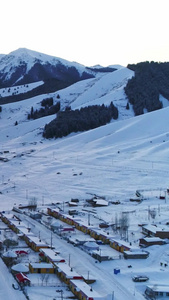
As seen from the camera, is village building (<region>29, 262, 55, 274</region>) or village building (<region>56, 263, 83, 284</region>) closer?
village building (<region>56, 263, 83, 284</region>)

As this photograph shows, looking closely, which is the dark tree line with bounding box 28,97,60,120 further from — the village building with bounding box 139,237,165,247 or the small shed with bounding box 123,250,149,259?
the small shed with bounding box 123,250,149,259

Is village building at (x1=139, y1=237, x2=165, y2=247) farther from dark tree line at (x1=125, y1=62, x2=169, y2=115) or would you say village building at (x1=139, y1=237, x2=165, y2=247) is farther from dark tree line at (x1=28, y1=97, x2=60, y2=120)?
dark tree line at (x1=28, y1=97, x2=60, y2=120)

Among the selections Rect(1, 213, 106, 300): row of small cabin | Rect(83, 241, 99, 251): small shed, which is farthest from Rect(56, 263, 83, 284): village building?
Rect(83, 241, 99, 251): small shed

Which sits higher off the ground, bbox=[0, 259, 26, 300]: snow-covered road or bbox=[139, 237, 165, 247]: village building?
bbox=[139, 237, 165, 247]: village building

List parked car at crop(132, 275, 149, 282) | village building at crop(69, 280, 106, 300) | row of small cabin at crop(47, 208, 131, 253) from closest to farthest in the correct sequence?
village building at crop(69, 280, 106, 300)
parked car at crop(132, 275, 149, 282)
row of small cabin at crop(47, 208, 131, 253)

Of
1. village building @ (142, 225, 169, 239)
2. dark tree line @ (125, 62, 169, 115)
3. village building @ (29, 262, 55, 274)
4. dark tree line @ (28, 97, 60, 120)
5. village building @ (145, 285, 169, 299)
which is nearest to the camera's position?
village building @ (145, 285, 169, 299)

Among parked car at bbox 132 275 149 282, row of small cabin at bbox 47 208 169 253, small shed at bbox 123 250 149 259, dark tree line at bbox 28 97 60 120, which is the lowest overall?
parked car at bbox 132 275 149 282

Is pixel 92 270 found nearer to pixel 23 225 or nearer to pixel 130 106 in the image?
pixel 23 225

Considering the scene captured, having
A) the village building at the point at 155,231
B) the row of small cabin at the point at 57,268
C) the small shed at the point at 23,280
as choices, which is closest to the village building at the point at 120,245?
the village building at the point at 155,231
